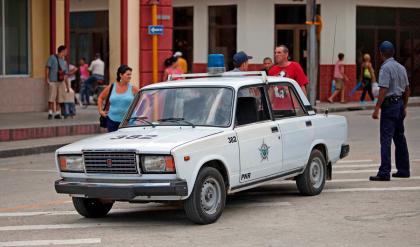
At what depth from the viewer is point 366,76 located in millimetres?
33062

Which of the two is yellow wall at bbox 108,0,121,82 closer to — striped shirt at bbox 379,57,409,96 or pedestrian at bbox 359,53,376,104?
pedestrian at bbox 359,53,376,104

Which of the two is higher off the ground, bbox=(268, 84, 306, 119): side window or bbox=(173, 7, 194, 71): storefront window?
bbox=(173, 7, 194, 71): storefront window

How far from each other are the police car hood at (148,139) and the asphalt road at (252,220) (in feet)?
2.67

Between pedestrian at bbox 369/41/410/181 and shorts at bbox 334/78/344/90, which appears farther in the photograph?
shorts at bbox 334/78/344/90

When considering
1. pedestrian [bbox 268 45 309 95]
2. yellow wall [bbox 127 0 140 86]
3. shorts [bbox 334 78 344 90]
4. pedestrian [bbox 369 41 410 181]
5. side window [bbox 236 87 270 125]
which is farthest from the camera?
shorts [bbox 334 78 344 90]

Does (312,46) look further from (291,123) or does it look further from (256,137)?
(256,137)

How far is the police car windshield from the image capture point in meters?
10.5

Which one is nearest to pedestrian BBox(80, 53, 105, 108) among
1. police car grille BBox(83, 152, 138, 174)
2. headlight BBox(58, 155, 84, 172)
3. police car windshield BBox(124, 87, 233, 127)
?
police car windshield BBox(124, 87, 233, 127)

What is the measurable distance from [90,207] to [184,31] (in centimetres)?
2572

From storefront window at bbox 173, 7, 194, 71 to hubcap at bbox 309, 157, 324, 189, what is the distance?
2389 cm

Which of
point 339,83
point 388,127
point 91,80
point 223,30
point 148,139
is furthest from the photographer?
point 223,30

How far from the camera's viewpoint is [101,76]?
33.0 meters

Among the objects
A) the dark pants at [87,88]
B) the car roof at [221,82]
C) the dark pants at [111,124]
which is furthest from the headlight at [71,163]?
the dark pants at [87,88]

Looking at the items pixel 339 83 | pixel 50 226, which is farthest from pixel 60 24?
pixel 50 226
